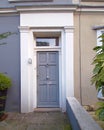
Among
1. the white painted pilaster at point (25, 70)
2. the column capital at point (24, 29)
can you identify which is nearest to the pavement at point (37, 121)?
the white painted pilaster at point (25, 70)

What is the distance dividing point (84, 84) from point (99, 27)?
197cm

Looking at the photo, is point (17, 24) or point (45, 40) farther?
point (45, 40)

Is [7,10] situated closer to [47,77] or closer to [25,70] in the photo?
[25,70]

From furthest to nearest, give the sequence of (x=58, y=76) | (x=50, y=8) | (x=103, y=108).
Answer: (x=58, y=76)
(x=50, y=8)
(x=103, y=108)

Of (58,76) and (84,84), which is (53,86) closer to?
(58,76)

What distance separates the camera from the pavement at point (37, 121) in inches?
251

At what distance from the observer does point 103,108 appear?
3.04 m

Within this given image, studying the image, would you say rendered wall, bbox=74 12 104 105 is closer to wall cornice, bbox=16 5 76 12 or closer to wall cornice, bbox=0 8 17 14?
wall cornice, bbox=16 5 76 12

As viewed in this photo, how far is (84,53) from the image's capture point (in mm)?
8453

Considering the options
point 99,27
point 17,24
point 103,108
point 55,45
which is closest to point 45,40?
point 55,45

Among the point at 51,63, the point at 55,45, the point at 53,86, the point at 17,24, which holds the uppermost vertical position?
the point at 17,24

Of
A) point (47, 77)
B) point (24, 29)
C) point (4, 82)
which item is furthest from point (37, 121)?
point (24, 29)

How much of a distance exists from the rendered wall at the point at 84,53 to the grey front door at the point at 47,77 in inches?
31.8

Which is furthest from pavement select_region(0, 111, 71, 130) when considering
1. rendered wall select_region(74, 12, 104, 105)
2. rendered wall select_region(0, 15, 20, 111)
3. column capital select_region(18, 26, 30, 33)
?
column capital select_region(18, 26, 30, 33)
